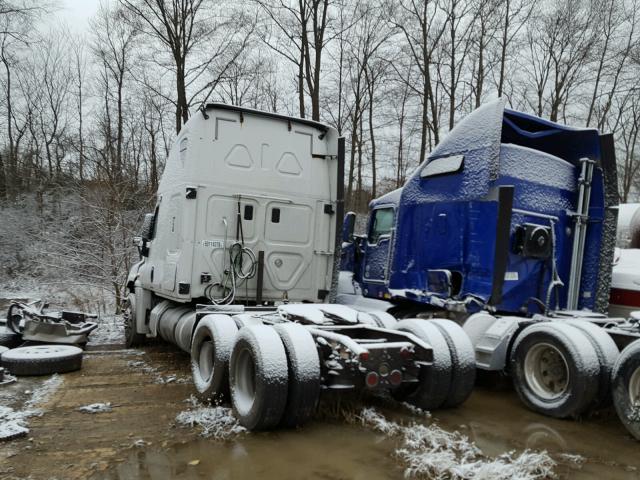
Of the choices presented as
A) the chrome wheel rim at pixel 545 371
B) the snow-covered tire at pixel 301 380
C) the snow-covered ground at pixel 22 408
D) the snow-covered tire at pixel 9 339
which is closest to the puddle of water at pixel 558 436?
the chrome wheel rim at pixel 545 371

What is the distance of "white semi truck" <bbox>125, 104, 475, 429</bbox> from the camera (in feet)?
15.7

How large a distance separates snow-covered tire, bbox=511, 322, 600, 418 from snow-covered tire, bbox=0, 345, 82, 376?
17.5ft

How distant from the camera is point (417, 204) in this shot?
26.5 feet

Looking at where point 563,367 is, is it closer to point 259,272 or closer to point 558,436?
point 558,436

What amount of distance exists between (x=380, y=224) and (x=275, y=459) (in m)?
5.58

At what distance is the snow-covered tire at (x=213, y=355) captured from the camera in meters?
5.15

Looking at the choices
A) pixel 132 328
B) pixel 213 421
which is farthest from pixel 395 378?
pixel 132 328

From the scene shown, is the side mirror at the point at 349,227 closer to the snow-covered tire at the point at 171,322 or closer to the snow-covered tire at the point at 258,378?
the snow-covered tire at the point at 171,322

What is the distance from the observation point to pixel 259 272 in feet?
23.6

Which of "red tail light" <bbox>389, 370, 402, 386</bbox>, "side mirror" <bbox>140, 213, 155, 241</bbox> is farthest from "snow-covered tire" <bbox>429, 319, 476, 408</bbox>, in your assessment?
"side mirror" <bbox>140, 213, 155, 241</bbox>

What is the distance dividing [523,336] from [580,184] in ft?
9.14

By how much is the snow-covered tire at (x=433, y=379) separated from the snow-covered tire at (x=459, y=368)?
0.17ft

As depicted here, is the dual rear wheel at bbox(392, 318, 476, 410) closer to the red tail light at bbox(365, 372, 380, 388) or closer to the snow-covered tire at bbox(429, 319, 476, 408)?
the snow-covered tire at bbox(429, 319, 476, 408)

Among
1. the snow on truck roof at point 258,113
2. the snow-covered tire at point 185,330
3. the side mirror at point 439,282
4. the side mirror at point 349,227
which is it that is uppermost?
the snow on truck roof at point 258,113
